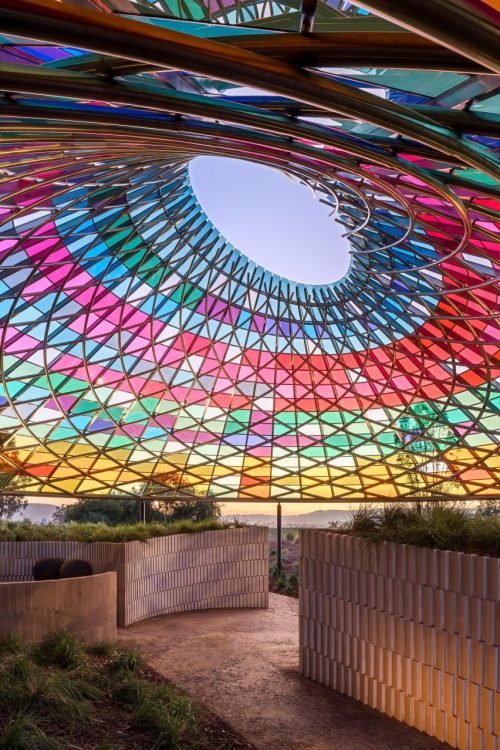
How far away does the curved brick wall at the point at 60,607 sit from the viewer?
1898 centimetres

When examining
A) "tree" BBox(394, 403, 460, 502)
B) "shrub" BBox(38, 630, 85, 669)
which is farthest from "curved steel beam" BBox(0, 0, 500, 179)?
"tree" BBox(394, 403, 460, 502)

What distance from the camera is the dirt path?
15.3 m

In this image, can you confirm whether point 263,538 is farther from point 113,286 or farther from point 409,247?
point 409,247

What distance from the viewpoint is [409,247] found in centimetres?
2430

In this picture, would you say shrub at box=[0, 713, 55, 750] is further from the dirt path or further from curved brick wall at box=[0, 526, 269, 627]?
curved brick wall at box=[0, 526, 269, 627]

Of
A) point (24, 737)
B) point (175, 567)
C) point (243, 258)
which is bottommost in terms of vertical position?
point (175, 567)

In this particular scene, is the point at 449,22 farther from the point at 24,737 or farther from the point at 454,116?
the point at 24,737

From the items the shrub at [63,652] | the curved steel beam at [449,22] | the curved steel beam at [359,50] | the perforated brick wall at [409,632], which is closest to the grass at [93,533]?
the shrub at [63,652]

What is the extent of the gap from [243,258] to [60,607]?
777 inches

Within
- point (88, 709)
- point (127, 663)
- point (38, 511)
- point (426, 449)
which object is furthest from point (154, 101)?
point (38, 511)

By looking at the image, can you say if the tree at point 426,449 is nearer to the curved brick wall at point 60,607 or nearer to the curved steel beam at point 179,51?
the curved brick wall at point 60,607

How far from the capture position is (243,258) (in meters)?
32.6

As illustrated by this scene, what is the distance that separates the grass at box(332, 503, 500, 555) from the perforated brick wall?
0.38 meters

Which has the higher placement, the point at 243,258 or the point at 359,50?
the point at 243,258
